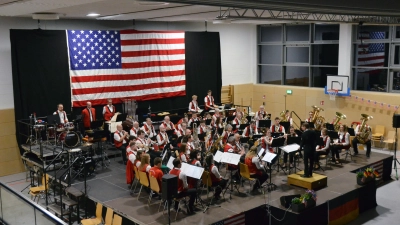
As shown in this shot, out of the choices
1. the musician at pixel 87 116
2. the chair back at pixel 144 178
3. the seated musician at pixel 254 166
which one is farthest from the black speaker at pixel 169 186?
the musician at pixel 87 116

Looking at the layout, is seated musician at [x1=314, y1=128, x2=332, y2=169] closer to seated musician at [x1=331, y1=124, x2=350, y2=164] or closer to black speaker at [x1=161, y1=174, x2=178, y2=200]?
seated musician at [x1=331, y1=124, x2=350, y2=164]

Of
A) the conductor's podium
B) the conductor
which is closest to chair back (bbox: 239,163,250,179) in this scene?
the conductor's podium

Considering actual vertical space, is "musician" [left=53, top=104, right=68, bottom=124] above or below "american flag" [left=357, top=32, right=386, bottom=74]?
below

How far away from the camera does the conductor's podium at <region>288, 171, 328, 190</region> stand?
1283cm

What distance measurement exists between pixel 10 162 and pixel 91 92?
4.27 m

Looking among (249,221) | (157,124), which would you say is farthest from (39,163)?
(249,221)

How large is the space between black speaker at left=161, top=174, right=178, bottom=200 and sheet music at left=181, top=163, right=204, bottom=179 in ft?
2.06

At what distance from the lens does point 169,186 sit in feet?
32.9

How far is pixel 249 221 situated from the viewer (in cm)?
1128

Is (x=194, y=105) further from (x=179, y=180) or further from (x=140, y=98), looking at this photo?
(x=179, y=180)

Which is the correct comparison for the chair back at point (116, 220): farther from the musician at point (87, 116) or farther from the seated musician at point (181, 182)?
the musician at point (87, 116)

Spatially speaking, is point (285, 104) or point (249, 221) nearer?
point (249, 221)

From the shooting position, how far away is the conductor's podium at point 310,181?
12.8 meters

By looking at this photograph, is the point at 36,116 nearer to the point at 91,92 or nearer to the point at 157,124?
the point at 91,92
